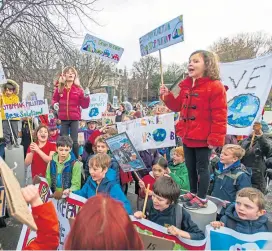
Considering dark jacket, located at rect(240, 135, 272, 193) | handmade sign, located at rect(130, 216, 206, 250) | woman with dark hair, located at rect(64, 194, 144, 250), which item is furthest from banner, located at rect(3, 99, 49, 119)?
woman with dark hair, located at rect(64, 194, 144, 250)

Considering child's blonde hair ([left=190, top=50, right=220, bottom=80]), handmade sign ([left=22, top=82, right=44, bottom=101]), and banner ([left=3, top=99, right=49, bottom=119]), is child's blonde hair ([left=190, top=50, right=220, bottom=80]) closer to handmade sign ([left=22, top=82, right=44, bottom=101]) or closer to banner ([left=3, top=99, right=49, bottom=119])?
banner ([left=3, top=99, right=49, bottom=119])

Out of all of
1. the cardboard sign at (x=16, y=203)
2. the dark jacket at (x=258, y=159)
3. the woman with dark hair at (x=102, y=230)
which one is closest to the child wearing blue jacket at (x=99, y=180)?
the cardboard sign at (x=16, y=203)

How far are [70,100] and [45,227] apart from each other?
3844 millimetres

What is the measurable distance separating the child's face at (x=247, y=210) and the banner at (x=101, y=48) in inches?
234

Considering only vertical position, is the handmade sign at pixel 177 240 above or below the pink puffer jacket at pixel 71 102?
below

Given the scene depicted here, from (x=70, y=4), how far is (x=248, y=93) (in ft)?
21.8

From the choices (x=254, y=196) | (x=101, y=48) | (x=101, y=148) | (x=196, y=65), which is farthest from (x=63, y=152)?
(x=101, y=48)

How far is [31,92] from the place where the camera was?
5.75 meters

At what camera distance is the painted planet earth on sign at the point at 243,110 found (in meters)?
3.59

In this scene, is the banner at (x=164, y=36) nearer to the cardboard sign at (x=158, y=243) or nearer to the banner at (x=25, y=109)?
the banner at (x=25, y=109)

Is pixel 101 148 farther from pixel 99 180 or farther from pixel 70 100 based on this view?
pixel 70 100

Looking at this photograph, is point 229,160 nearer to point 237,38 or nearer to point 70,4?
point 70,4

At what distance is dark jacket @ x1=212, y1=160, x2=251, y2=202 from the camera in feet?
10.7

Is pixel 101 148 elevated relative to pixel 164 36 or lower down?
lower down
